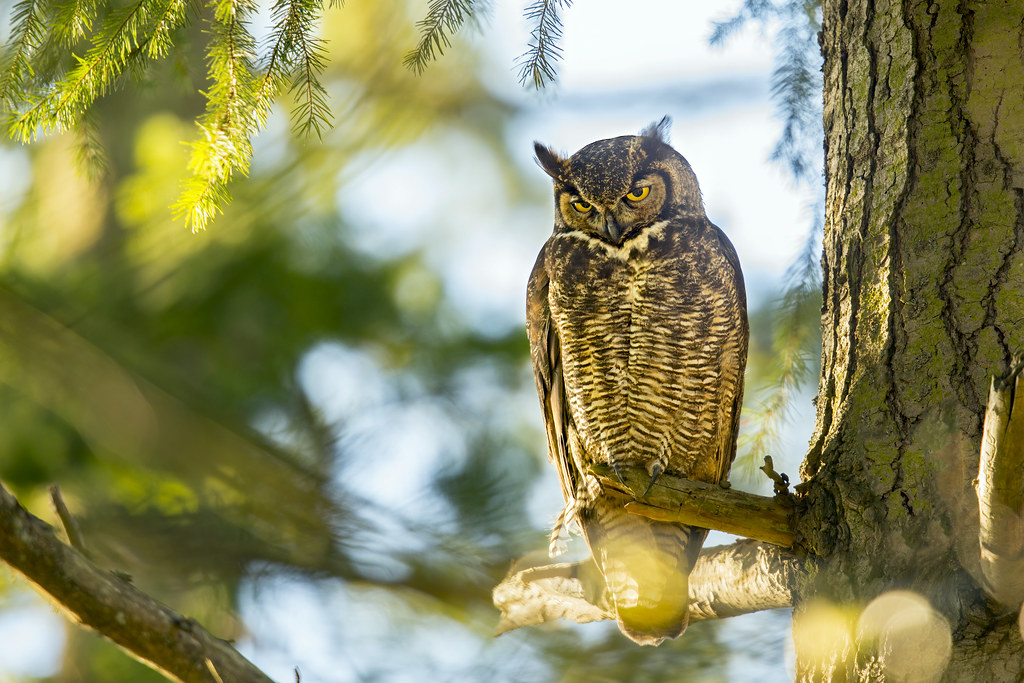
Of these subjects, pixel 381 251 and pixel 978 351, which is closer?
pixel 978 351

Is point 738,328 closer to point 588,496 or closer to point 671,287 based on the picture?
point 671,287

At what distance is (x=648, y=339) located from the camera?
2.13m

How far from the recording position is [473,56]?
369 cm

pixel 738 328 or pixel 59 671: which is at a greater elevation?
pixel 738 328

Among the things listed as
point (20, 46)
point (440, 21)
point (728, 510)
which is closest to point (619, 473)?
point (728, 510)

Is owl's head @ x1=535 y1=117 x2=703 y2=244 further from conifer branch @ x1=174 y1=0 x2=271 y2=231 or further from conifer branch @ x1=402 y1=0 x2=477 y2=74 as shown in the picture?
conifer branch @ x1=174 y1=0 x2=271 y2=231

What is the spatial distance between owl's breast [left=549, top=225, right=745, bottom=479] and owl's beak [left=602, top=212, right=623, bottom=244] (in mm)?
36

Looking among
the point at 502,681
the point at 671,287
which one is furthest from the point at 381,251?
the point at 502,681

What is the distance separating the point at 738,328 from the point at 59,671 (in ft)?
9.04

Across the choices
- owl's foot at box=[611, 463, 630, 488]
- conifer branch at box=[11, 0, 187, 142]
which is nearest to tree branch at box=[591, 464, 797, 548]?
owl's foot at box=[611, 463, 630, 488]

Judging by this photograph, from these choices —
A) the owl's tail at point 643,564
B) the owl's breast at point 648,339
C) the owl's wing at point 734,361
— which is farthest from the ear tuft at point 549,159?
the owl's tail at point 643,564

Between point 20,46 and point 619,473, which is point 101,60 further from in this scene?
point 619,473

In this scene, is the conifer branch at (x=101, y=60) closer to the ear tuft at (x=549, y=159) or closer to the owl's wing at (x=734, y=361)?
the ear tuft at (x=549, y=159)

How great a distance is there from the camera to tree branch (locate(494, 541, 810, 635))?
1.73 meters
